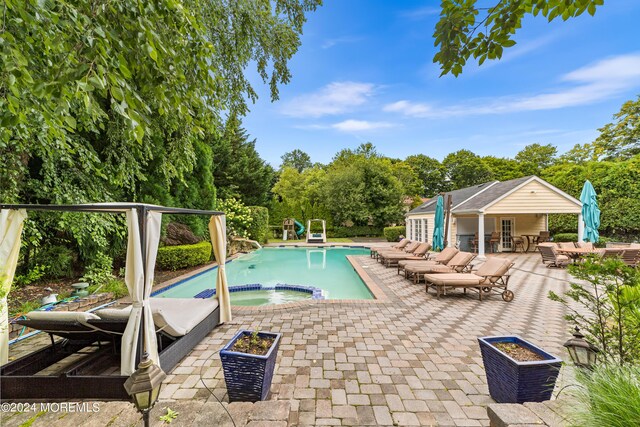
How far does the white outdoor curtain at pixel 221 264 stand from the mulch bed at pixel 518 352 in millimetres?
4052

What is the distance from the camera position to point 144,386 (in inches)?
65.1

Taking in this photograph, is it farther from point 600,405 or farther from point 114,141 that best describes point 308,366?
point 114,141

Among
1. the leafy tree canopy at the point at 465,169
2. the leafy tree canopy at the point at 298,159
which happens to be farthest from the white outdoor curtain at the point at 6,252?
the leafy tree canopy at the point at 298,159

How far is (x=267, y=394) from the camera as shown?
280 cm

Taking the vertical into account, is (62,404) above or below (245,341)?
below

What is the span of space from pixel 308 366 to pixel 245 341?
0.94 meters

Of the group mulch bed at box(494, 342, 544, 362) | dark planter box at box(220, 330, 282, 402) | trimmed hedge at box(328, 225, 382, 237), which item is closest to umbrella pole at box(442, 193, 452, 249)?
mulch bed at box(494, 342, 544, 362)

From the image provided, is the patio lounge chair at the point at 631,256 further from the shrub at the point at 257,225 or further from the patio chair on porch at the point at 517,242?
the shrub at the point at 257,225

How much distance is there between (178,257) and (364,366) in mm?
8991

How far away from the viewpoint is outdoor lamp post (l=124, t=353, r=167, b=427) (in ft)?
5.38

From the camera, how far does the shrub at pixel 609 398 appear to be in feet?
5.03

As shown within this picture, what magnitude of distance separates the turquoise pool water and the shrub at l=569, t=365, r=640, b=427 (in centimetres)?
568

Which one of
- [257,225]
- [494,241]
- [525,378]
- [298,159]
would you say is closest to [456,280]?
[525,378]

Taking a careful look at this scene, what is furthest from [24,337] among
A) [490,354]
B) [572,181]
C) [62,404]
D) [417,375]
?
[572,181]
